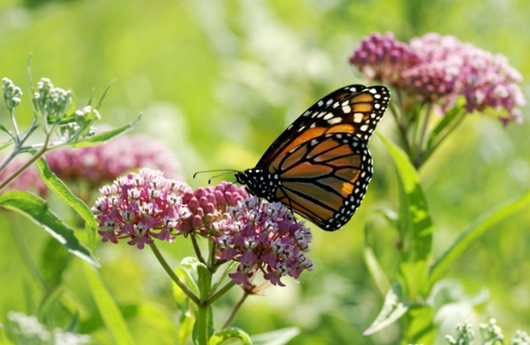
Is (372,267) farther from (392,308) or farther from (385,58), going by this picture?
(385,58)

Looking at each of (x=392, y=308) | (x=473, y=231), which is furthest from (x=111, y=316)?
(x=473, y=231)

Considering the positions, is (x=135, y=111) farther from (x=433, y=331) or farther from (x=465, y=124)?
(x=433, y=331)

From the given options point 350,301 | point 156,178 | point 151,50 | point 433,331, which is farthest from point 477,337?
point 151,50

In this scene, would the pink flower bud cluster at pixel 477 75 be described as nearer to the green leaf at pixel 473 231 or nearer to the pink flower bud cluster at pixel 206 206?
the green leaf at pixel 473 231

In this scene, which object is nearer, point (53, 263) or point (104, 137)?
point (104, 137)

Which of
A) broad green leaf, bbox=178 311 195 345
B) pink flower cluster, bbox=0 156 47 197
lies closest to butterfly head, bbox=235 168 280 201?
broad green leaf, bbox=178 311 195 345

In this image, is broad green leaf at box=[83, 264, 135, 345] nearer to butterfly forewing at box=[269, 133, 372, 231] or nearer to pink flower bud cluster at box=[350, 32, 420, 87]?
butterfly forewing at box=[269, 133, 372, 231]
